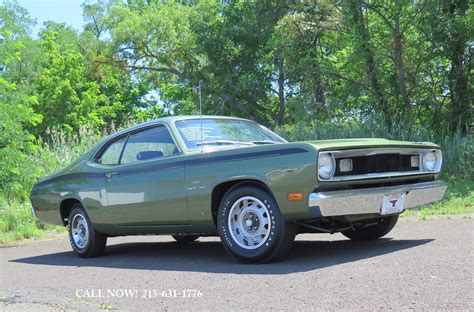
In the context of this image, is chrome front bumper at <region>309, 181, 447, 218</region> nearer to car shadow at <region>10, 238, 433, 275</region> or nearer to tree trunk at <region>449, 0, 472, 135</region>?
car shadow at <region>10, 238, 433, 275</region>

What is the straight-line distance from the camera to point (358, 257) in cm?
580

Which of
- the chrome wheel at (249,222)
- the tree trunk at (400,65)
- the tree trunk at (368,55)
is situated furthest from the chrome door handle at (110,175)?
the tree trunk at (400,65)

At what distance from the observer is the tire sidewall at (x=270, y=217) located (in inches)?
221

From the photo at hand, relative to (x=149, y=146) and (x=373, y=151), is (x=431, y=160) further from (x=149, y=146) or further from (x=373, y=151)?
(x=149, y=146)

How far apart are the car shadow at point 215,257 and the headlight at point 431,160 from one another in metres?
0.80

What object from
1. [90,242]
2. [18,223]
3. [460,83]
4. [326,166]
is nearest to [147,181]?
[90,242]

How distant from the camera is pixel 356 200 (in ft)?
18.0

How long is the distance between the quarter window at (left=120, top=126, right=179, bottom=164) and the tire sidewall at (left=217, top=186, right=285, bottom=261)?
41.6 inches

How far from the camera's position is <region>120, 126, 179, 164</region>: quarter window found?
685 centimetres

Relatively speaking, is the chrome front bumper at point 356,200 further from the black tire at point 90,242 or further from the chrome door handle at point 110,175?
the black tire at point 90,242

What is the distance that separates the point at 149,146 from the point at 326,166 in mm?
2571

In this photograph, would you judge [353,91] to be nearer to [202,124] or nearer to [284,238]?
[202,124]

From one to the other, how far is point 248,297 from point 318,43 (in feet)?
57.6

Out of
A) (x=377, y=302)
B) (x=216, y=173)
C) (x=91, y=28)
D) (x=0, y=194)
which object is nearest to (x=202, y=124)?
(x=216, y=173)
